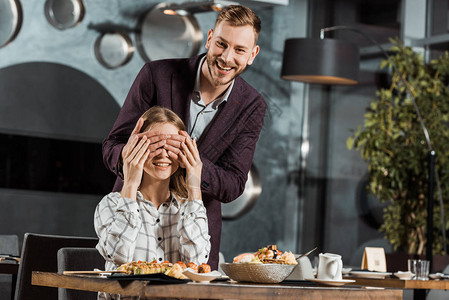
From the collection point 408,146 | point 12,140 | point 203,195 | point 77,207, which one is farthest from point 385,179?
point 203,195

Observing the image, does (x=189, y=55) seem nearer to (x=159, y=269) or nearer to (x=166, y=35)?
(x=166, y=35)

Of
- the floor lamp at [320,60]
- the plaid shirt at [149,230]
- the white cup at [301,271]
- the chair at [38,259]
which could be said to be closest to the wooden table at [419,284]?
the white cup at [301,271]

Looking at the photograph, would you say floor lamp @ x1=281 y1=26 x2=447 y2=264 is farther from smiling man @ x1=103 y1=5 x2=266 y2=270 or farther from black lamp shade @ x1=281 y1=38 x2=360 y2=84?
smiling man @ x1=103 y1=5 x2=266 y2=270

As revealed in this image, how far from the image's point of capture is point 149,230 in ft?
7.38

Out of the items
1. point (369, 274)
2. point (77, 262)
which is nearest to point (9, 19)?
point (369, 274)

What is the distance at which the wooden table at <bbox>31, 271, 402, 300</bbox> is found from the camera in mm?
1595

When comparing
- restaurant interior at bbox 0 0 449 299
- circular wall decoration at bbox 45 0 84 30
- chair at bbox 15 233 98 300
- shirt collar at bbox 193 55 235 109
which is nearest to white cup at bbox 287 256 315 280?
chair at bbox 15 233 98 300

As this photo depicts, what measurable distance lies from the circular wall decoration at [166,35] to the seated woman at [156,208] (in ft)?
16.3

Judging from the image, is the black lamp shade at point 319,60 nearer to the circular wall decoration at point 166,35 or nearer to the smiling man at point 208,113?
the circular wall decoration at point 166,35

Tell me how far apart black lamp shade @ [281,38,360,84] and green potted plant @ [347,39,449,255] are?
33 cm

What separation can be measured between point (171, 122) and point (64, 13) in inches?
188

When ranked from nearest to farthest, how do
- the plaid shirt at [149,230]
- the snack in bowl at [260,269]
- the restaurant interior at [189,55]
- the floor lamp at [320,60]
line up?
1. the snack in bowl at [260,269]
2. the plaid shirt at [149,230]
3. the floor lamp at [320,60]
4. the restaurant interior at [189,55]

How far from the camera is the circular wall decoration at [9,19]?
6.47 meters

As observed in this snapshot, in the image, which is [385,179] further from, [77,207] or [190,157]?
[190,157]
